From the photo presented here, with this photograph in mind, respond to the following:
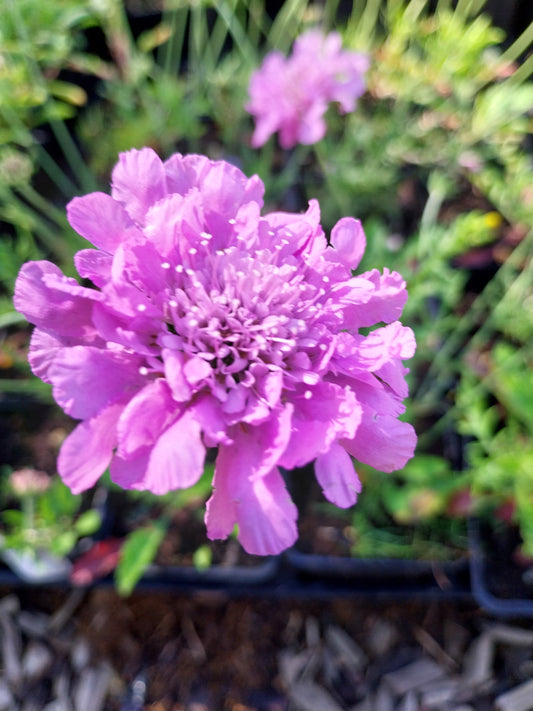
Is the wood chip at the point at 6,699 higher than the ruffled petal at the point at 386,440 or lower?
lower

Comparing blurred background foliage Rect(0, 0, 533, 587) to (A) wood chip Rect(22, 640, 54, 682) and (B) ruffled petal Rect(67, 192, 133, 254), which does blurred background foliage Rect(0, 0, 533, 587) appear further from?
(A) wood chip Rect(22, 640, 54, 682)

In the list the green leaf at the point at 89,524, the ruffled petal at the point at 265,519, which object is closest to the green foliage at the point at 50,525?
the green leaf at the point at 89,524

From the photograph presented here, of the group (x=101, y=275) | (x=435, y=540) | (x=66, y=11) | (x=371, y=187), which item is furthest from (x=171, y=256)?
(x=371, y=187)

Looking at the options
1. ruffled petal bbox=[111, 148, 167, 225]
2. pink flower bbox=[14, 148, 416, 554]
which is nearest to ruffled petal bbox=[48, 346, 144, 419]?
pink flower bbox=[14, 148, 416, 554]

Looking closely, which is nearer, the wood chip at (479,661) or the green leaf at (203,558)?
the green leaf at (203,558)

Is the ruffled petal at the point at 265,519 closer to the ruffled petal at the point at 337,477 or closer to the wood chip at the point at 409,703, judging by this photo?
the ruffled petal at the point at 337,477

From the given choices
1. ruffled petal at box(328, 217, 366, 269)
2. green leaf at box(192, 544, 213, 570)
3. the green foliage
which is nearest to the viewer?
ruffled petal at box(328, 217, 366, 269)
